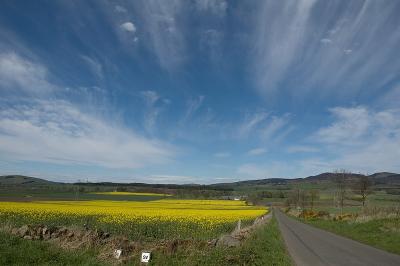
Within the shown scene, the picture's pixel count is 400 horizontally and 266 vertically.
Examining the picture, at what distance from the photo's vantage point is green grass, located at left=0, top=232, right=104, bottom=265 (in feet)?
37.4

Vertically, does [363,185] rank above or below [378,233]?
above

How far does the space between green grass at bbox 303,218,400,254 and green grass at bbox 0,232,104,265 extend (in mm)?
13658

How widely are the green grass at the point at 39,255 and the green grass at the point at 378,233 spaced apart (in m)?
13.7

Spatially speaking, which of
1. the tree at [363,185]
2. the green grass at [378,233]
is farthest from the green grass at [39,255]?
the tree at [363,185]

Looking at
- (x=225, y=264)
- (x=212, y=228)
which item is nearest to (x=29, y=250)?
(x=225, y=264)

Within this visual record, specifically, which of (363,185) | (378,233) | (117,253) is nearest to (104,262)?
(117,253)

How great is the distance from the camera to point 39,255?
1201 centimetres

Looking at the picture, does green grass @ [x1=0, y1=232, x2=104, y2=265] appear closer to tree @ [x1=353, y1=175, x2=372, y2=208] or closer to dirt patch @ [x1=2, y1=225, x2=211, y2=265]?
dirt patch @ [x1=2, y1=225, x2=211, y2=265]

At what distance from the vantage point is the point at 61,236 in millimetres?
15719

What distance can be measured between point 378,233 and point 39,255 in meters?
20.6

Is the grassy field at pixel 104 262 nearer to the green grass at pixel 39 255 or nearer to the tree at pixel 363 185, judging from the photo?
the green grass at pixel 39 255

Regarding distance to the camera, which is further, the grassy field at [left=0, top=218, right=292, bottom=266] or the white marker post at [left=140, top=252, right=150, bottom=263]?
the grassy field at [left=0, top=218, right=292, bottom=266]

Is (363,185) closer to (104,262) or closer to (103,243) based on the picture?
(103,243)

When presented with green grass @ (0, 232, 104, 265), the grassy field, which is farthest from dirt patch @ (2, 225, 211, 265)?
green grass @ (0, 232, 104, 265)
